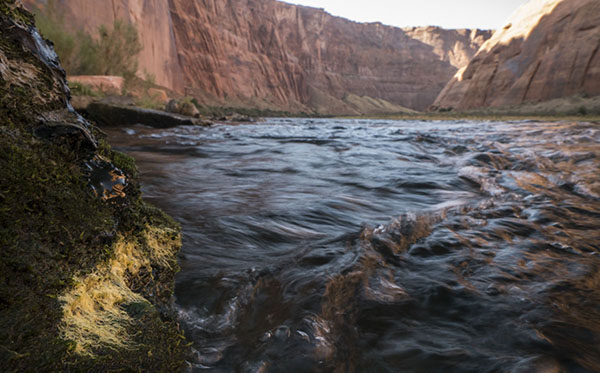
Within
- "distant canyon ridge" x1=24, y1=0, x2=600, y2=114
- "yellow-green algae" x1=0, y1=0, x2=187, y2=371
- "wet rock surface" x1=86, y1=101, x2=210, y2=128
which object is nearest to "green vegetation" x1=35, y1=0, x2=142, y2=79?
"distant canyon ridge" x1=24, y1=0, x2=600, y2=114

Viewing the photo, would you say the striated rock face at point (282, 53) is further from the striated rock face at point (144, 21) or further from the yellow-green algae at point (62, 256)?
the yellow-green algae at point (62, 256)

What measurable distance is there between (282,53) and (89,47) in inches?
2338

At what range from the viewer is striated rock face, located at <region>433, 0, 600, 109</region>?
30.8m

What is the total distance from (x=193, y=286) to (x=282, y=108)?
61.7 m

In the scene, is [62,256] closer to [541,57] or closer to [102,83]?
[102,83]

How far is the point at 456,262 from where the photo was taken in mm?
1864

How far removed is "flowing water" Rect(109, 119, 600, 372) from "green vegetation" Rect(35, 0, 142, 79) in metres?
9.91

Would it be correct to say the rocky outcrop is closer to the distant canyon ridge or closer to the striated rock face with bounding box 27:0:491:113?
the distant canyon ridge

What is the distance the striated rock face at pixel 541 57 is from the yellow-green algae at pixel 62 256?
39.5 m

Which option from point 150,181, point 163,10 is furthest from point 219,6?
point 150,181

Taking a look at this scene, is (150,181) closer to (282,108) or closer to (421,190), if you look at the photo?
(421,190)

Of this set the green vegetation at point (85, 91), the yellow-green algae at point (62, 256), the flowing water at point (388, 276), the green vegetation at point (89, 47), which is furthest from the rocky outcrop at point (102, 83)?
the yellow-green algae at point (62, 256)

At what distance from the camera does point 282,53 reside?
67688 millimetres

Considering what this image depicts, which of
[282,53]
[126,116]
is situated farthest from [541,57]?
[282,53]
